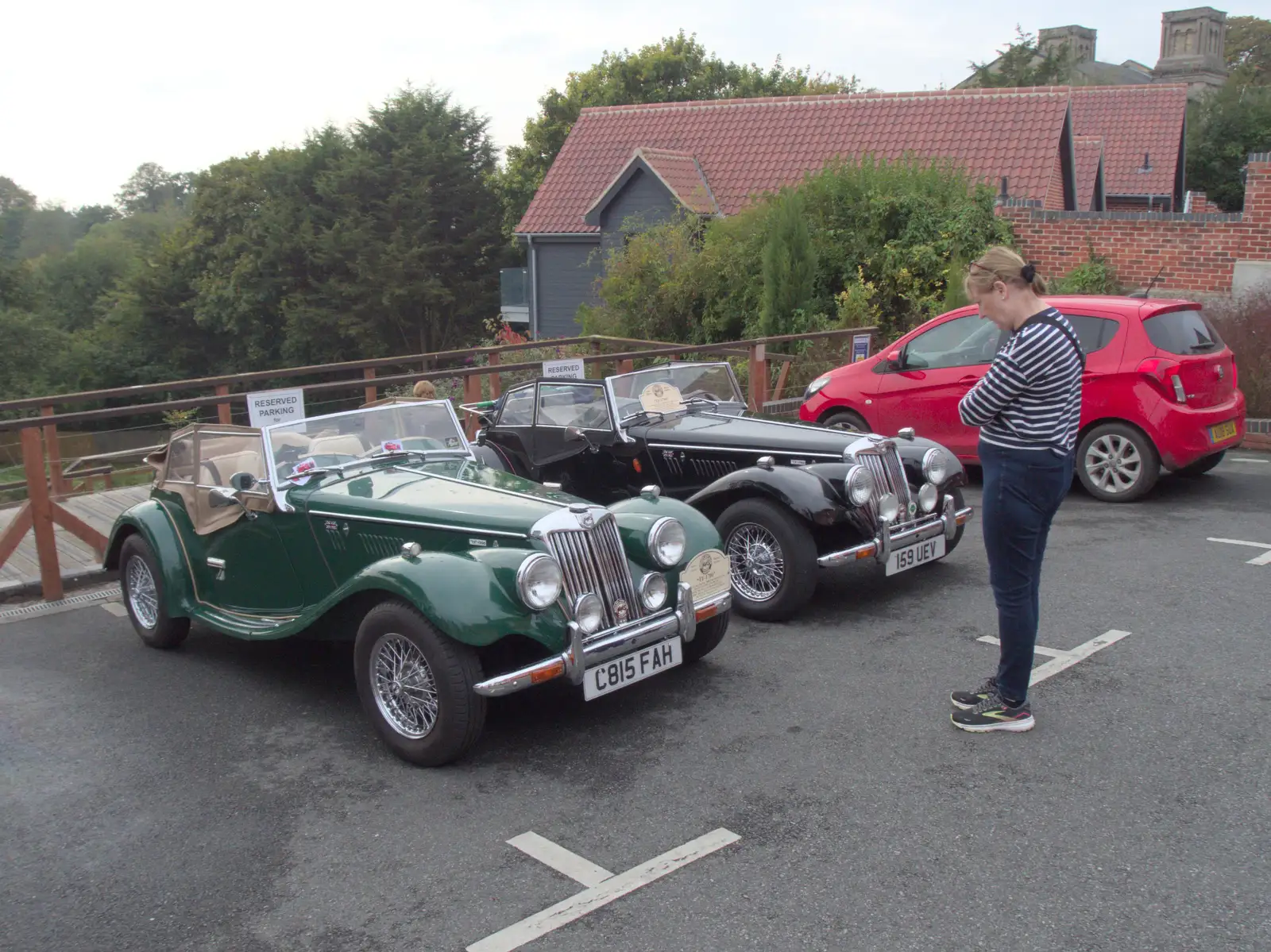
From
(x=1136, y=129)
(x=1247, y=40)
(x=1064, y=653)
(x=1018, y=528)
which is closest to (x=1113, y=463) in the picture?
(x=1064, y=653)

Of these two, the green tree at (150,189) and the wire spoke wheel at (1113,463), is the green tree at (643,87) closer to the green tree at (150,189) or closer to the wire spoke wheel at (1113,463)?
the wire spoke wheel at (1113,463)

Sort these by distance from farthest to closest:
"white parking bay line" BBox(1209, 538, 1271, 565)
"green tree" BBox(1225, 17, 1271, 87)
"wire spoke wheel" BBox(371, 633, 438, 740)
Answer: "green tree" BBox(1225, 17, 1271, 87) < "white parking bay line" BBox(1209, 538, 1271, 565) < "wire spoke wheel" BBox(371, 633, 438, 740)

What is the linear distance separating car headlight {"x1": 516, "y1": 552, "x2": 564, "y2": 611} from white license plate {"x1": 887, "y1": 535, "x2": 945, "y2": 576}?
265cm

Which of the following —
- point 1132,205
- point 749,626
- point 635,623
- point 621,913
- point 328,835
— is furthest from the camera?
point 1132,205

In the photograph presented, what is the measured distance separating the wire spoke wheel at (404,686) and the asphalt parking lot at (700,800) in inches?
7.6

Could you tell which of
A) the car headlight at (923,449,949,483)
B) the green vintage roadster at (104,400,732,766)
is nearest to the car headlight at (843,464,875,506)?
the car headlight at (923,449,949,483)

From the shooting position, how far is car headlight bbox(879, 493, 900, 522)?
6.61 m

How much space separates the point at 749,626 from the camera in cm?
648

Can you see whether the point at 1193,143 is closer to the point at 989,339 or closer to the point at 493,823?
the point at 989,339

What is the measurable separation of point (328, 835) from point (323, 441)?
2.41m

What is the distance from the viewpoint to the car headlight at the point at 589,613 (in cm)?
474

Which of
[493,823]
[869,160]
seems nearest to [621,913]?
[493,823]

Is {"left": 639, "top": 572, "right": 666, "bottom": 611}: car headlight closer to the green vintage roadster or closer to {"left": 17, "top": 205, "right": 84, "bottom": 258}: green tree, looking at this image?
the green vintage roadster

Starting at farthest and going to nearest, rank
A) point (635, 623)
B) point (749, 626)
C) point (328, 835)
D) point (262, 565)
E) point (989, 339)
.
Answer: point (989, 339) < point (749, 626) < point (262, 565) < point (635, 623) < point (328, 835)
